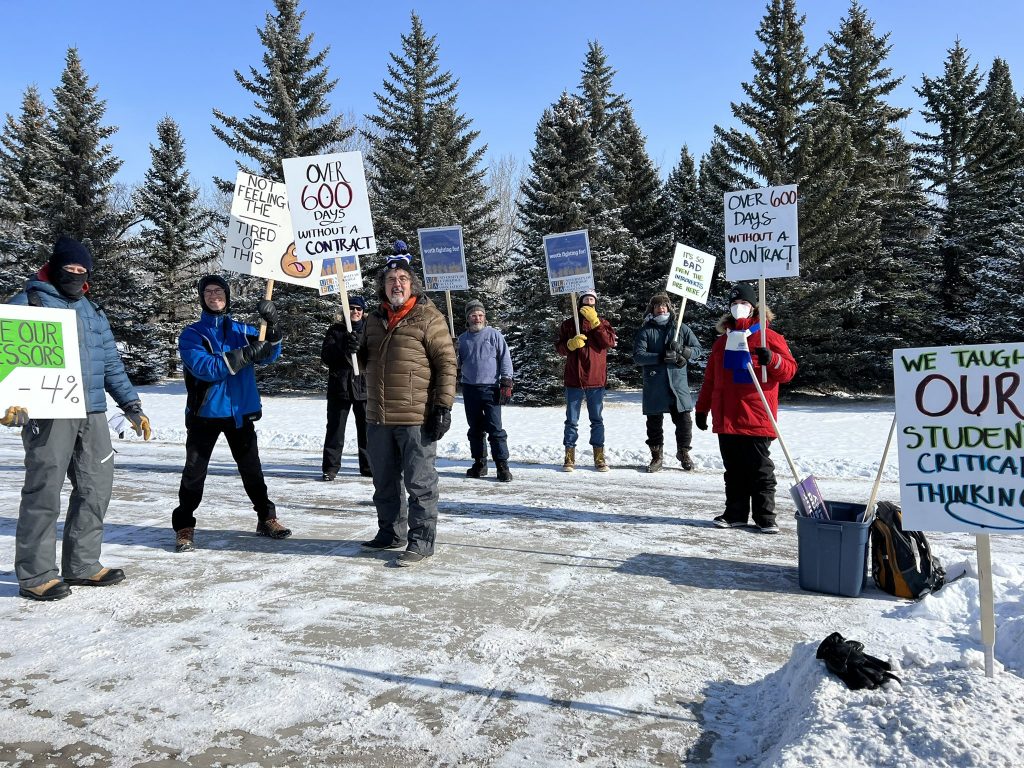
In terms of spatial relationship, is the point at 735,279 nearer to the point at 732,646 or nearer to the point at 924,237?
the point at 732,646

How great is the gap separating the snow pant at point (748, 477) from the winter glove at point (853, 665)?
10.5 feet

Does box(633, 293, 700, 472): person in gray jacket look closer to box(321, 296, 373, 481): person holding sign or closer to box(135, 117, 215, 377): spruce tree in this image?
box(321, 296, 373, 481): person holding sign

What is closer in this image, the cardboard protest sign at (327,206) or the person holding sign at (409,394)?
the person holding sign at (409,394)

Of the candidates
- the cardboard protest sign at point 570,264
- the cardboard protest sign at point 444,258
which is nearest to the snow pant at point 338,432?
the cardboard protest sign at point 444,258

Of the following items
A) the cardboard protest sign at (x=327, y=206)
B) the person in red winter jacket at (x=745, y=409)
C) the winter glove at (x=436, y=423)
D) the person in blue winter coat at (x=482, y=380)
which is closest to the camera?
the winter glove at (x=436, y=423)

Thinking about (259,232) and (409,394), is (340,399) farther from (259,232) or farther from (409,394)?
(409,394)

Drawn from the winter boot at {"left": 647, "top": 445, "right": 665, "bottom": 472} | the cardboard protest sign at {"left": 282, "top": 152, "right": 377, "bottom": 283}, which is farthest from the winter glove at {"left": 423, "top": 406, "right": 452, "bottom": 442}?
the winter boot at {"left": 647, "top": 445, "right": 665, "bottom": 472}

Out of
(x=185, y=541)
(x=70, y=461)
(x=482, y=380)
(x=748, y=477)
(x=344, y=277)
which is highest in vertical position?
(x=344, y=277)

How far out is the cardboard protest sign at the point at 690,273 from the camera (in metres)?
9.88

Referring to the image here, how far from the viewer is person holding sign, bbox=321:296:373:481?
8.63m

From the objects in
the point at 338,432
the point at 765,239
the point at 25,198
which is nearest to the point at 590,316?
the point at 765,239

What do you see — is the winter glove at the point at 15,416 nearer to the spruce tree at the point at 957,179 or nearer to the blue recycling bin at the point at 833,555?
the blue recycling bin at the point at 833,555

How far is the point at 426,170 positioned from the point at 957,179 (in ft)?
64.2

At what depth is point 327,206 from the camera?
6711mm
